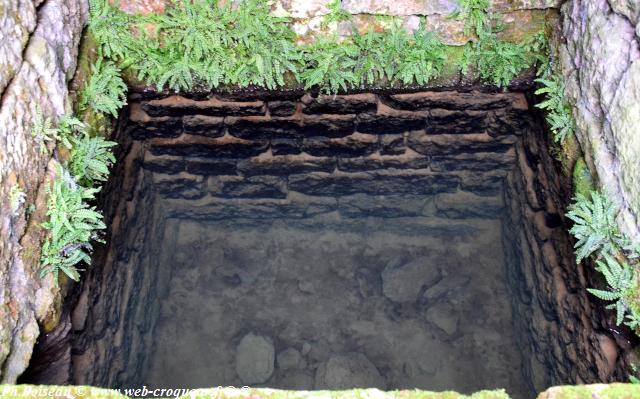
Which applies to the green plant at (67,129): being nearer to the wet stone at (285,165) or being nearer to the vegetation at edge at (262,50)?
the vegetation at edge at (262,50)

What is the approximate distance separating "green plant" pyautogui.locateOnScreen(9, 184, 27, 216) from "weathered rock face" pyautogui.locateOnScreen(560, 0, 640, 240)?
3.47 m

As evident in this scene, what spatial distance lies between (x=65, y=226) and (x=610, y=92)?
348 centimetres

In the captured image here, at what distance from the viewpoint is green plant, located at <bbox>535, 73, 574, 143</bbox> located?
368 centimetres

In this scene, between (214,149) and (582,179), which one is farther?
(214,149)

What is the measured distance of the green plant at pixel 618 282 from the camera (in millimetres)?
2896

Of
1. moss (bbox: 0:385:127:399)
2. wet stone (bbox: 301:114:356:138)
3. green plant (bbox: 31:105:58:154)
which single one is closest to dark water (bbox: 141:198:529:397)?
wet stone (bbox: 301:114:356:138)

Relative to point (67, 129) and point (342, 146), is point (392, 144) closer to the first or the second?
point (342, 146)

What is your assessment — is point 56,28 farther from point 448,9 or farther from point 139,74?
point 448,9

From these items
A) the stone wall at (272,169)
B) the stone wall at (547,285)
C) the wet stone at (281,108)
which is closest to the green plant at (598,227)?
the stone wall at (547,285)

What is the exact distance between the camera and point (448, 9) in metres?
3.88

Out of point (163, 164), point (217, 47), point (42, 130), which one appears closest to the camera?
point (42, 130)

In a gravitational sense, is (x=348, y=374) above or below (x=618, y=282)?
below

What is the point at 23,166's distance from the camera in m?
2.86

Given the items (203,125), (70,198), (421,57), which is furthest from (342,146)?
(70,198)
